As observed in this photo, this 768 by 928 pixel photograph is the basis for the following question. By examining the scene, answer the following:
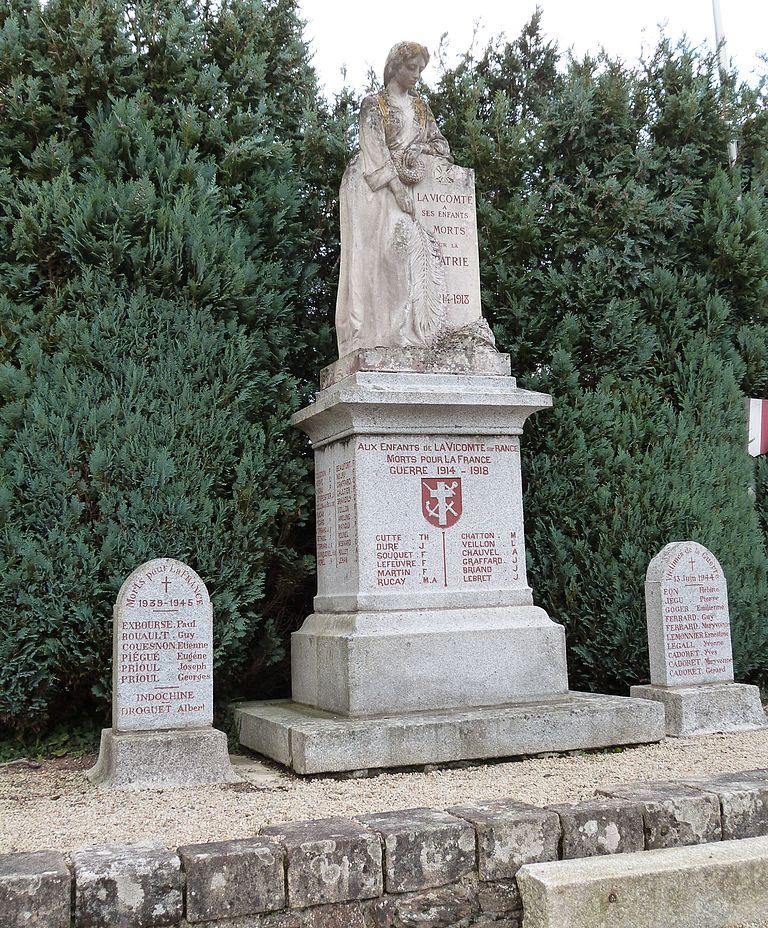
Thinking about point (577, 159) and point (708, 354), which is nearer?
point (708, 354)

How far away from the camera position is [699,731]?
6.45 metres

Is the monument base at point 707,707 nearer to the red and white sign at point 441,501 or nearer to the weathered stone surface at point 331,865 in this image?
the red and white sign at point 441,501

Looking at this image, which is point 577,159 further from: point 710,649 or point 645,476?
point 710,649

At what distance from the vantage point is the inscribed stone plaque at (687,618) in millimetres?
6684

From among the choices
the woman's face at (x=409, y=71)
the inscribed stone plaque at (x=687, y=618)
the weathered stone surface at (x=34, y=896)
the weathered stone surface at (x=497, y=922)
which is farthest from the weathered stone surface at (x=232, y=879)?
the woman's face at (x=409, y=71)

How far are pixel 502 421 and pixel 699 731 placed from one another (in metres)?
2.51

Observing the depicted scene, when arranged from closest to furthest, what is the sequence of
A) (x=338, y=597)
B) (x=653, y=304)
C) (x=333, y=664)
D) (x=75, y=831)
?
(x=75, y=831) → (x=333, y=664) → (x=338, y=597) → (x=653, y=304)

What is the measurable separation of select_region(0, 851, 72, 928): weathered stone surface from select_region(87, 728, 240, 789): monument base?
1.97 meters

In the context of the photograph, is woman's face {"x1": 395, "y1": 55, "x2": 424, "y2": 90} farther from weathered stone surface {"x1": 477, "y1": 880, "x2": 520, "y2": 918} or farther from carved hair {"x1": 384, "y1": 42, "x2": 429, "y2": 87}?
weathered stone surface {"x1": 477, "y1": 880, "x2": 520, "y2": 918}

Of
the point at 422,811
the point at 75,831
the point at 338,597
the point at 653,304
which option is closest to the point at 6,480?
the point at 338,597

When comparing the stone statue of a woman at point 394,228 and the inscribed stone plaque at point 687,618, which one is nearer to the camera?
the inscribed stone plaque at point 687,618

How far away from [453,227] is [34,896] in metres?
5.47

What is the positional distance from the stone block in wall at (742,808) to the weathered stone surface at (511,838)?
2.79 ft

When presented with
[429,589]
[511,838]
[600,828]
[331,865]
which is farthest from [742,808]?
[429,589]
